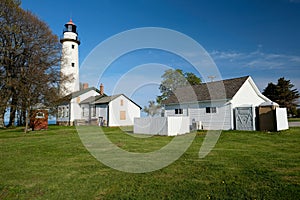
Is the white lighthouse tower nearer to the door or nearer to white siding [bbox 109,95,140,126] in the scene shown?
white siding [bbox 109,95,140,126]

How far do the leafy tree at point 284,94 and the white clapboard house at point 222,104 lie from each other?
73.2 ft

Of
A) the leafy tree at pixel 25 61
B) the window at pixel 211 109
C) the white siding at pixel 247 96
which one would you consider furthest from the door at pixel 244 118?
the leafy tree at pixel 25 61

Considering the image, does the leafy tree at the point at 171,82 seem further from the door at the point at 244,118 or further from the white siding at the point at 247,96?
the door at the point at 244,118

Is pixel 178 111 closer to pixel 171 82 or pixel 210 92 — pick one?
pixel 210 92

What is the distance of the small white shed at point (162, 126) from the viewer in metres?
13.6

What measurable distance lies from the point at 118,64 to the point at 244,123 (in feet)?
38.7

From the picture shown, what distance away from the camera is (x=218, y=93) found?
1850 centimetres

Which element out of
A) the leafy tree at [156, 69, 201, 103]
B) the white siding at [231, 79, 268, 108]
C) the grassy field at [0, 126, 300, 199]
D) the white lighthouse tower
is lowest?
the grassy field at [0, 126, 300, 199]

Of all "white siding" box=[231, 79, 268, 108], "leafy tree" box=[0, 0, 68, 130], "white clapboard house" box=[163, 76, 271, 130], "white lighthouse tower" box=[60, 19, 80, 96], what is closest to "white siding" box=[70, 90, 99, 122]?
"white lighthouse tower" box=[60, 19, 80, 96]

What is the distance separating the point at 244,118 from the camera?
16188 millimetres

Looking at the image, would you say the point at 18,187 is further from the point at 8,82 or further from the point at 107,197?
the point at 8,82

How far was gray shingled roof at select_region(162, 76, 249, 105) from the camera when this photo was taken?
17.9 metres

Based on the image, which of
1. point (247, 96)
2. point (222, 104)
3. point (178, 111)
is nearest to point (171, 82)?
point (178, 111)

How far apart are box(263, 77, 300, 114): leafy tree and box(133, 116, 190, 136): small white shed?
1289 inches
